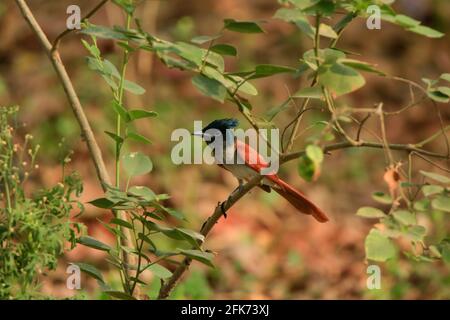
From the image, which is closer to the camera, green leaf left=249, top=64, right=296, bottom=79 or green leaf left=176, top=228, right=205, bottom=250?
green leaf left=249, top=64, right=296, bottom=79

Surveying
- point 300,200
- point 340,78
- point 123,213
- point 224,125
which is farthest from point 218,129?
point 340,78

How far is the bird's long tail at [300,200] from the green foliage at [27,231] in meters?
0.82

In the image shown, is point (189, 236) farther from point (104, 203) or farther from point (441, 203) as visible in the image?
point (441, 203)

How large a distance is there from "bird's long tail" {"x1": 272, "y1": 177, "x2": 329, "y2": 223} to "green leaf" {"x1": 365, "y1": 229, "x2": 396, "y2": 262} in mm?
877

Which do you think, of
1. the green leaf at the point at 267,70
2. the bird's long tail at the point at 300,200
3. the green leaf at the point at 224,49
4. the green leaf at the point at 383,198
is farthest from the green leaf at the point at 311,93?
the bird's long tail at the point at 300,200

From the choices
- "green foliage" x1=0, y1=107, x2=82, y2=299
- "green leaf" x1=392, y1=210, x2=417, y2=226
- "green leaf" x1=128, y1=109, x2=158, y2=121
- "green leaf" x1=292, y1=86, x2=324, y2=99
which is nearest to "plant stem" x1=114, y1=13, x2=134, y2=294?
"green leaf" x1=128, y1=109, x2=158, y2=121

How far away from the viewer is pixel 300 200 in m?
3.11

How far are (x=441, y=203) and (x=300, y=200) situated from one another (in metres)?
0.92

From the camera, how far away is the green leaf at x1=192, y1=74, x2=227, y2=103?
2.20m

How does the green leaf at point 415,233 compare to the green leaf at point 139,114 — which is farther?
the green leaf at point 139,114

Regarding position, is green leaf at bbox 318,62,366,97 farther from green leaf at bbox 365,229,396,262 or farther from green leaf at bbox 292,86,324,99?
green leaf at bbox 365,229,396,262

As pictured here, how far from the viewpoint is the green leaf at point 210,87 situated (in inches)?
86.5

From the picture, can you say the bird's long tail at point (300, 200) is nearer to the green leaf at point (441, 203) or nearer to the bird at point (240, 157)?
the bird at point (240, 157)
